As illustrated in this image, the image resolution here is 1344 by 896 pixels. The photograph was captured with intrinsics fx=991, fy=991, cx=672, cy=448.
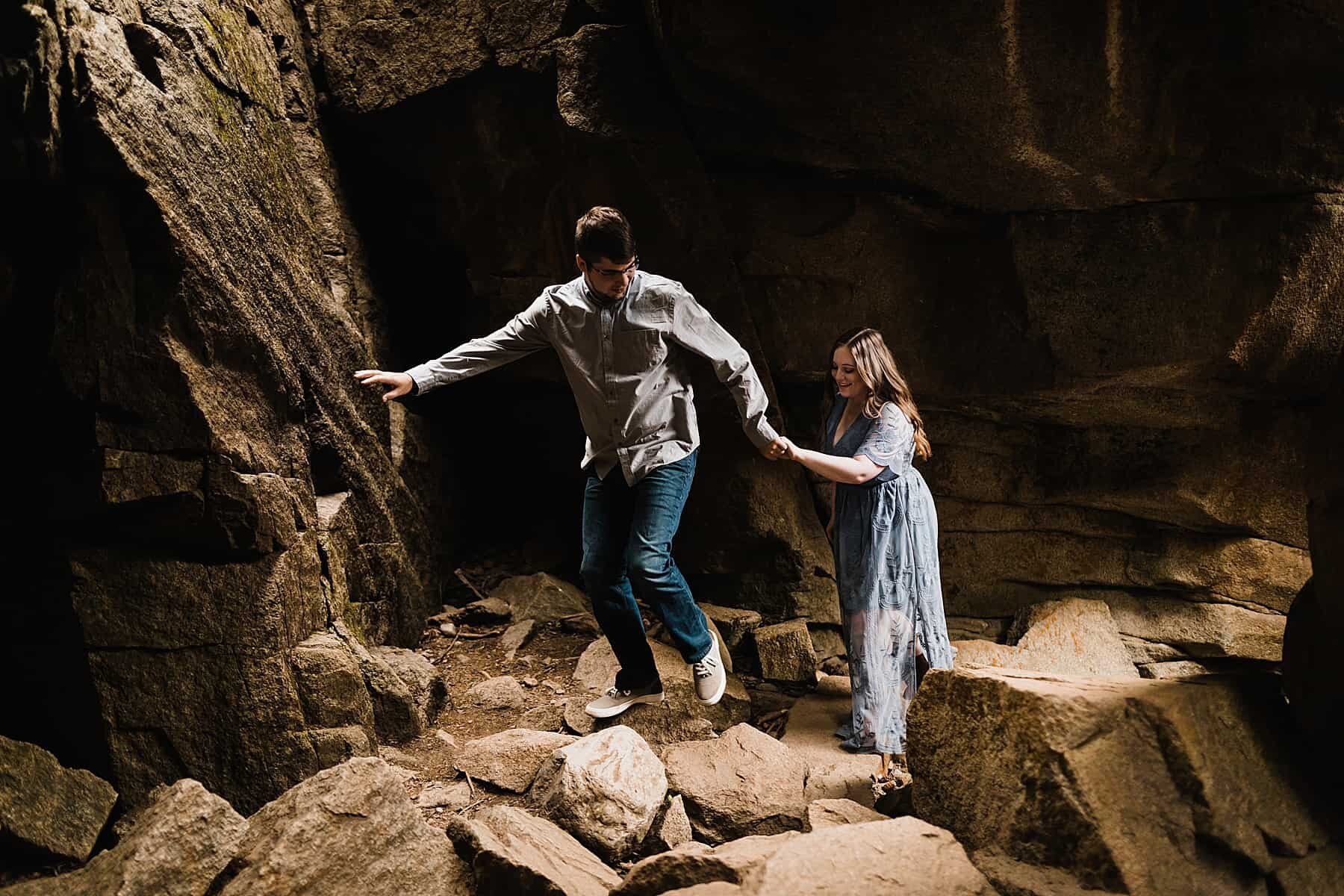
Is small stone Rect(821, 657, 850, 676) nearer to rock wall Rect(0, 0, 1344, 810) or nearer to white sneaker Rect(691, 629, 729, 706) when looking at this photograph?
rock wall Rect(0, 0, 1344, 810)

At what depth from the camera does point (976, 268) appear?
525 cm

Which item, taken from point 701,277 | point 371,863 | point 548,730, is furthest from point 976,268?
point 371,863

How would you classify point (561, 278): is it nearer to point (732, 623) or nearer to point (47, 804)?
point (732, 623)

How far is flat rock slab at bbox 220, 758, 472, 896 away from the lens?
9.11ft

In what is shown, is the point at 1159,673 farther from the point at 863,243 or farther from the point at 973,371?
the point at 863,243

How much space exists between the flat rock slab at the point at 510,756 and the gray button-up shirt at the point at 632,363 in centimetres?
107

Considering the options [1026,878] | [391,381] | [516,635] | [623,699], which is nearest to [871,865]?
[1026,878]

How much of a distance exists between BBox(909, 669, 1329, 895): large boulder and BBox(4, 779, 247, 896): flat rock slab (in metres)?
2.03

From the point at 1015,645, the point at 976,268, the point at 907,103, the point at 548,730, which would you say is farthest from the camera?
the point at 1015,645

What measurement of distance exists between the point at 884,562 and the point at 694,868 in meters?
2.02

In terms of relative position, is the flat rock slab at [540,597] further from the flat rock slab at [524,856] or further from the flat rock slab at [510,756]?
the flat rock slab at [524,856]

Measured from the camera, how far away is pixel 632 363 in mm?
3920

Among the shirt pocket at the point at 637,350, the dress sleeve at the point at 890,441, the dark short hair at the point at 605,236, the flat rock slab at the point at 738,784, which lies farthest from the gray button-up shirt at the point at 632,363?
the flat rock slab at the point at 738,784

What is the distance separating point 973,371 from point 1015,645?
5.43ft
